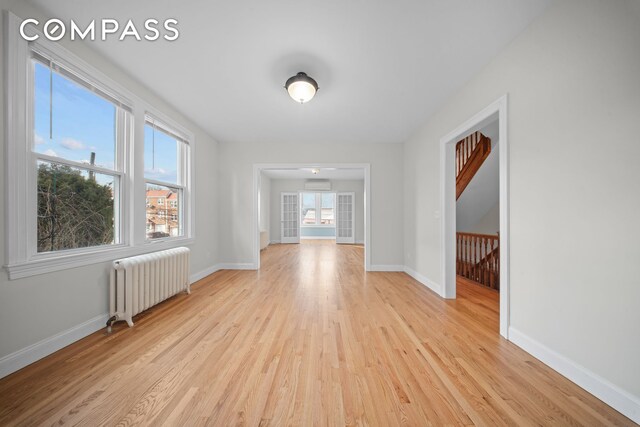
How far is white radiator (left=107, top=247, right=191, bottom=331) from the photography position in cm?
228

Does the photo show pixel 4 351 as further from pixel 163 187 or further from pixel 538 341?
pixel 538 341

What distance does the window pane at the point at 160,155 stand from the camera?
2.96 meters

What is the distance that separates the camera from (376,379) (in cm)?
155

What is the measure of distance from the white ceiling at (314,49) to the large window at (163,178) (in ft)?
1.60

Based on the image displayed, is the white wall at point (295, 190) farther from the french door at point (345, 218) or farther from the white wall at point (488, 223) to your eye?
the white wall at point (488, 223)

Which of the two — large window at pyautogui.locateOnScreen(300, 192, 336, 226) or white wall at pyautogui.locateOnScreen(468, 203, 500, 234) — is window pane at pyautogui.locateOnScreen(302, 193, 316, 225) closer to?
large window at pyautogui.locateOnScreen(300, 192, 336, 226)

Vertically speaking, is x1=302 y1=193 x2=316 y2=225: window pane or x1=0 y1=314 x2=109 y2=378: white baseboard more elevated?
x1=302 y1=193 x2=316 y2=225: window pane

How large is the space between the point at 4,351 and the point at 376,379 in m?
2.49

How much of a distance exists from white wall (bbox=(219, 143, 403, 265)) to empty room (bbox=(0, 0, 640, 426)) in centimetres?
130

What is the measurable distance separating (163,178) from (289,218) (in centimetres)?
657

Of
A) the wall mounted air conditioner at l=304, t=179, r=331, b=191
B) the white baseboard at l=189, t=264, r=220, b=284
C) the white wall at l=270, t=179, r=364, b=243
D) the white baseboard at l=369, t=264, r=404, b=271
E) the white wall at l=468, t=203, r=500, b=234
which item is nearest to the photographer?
the white baseboard at l=189, t=264, r=220, b=284

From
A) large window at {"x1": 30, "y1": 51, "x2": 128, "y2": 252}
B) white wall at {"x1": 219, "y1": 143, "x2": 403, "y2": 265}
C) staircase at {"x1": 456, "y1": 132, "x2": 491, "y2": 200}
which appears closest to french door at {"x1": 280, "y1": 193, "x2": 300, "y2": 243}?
white wall at {"x1": 219, "y1": 143, "x2": 403, "y2": 265}

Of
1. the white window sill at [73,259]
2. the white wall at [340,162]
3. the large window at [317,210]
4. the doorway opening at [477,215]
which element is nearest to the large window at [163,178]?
the white window sill at [73,259]

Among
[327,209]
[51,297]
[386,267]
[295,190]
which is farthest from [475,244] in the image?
[327,209]
